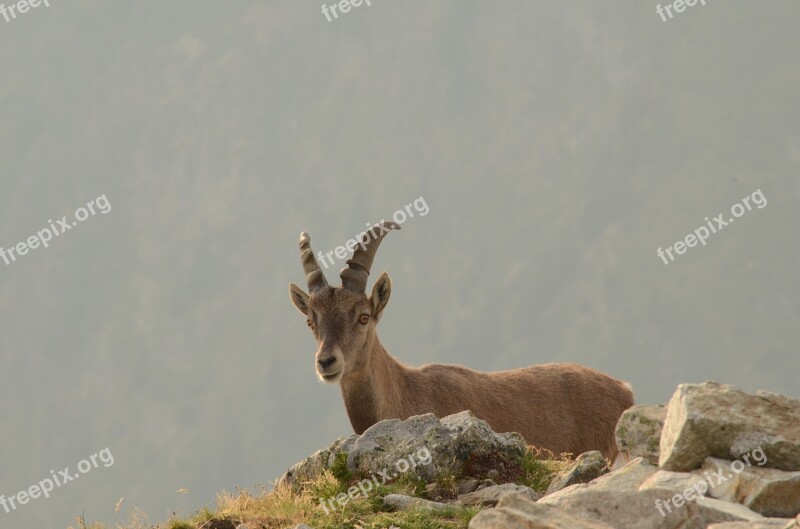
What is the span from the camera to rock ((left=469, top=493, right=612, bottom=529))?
7555 mm

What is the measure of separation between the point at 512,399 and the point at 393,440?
226 inches

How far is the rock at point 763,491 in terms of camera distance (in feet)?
29.9

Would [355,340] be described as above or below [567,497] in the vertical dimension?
above

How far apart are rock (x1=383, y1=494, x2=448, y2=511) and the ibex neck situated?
537 centimetres

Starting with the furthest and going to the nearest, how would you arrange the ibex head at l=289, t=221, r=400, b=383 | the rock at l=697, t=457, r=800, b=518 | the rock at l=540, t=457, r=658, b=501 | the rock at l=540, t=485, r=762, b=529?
1. the ibex head at l=289, t=221, r=400, b=383
2. the rock at l=540, t=457, r=658, b=501
3. the rock at l=697, t=457, r=800, b=518
4. the rock at l=540, t=485, r=762, b=529

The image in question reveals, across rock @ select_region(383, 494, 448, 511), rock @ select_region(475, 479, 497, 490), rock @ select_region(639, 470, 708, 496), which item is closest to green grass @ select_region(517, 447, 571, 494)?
rock @ select_region(475, 479, 497, 490)

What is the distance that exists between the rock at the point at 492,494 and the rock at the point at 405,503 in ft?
1.67

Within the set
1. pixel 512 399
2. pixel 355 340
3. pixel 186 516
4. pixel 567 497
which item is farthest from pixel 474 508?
pixel 512 399

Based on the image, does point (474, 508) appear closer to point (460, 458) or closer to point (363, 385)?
point (460, 458)

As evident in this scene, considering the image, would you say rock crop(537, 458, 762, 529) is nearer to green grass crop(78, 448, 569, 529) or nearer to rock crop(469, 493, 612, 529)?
rock crop(469, 493, 612, 529)

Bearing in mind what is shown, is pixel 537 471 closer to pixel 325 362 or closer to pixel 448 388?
pixel 325 362

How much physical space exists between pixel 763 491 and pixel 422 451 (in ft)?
12.4

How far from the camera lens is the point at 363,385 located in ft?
52.9

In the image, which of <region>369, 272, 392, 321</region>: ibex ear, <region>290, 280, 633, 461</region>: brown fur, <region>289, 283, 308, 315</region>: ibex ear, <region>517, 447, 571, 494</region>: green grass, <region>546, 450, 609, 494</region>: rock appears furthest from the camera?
<region>289, 283, 308, 315</region>: ibex ear
